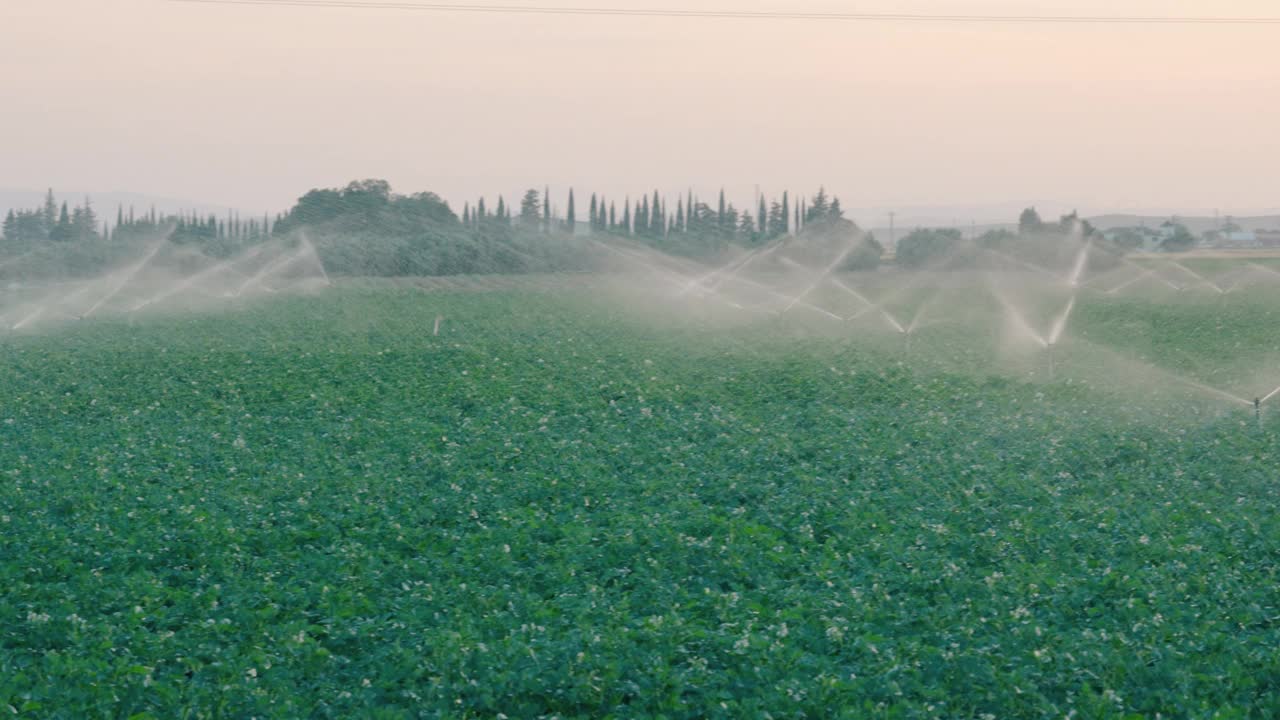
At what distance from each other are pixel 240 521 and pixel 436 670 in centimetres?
474

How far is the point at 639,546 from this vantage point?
34.2 feet

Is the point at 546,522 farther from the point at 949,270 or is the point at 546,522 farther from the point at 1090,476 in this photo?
the point at 949,270

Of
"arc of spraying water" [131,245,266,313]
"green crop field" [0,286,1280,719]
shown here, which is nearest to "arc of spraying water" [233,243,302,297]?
"arc of spraying water" [131,245,266,313]

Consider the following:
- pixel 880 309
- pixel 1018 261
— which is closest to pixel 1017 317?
pixel 880 309

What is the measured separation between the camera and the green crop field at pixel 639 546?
24.2 feet

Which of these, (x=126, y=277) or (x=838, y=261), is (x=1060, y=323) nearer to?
(x=838, y=261)

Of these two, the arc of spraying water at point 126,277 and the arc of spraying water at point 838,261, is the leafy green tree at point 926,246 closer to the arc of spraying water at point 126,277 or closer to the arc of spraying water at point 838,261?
the arc of spraying water at point 838,261

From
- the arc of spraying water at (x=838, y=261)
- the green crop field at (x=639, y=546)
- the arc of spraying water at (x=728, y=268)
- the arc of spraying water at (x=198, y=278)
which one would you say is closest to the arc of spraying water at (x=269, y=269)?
the arc of spraying water at (x=198, y=278)

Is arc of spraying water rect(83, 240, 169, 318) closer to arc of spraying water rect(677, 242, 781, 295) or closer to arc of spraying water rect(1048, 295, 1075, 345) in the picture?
arc of spraying water rect(677, 242, 781, 295)

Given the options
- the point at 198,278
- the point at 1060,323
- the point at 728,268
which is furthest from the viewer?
the point at 728,268

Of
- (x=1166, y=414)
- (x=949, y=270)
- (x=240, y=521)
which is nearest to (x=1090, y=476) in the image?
(x=1166, y=414)

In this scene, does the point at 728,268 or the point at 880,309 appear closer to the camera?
the point at 880,309

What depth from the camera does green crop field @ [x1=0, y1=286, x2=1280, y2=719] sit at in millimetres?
7363

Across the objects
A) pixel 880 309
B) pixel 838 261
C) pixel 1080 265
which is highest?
pixel 838 261
